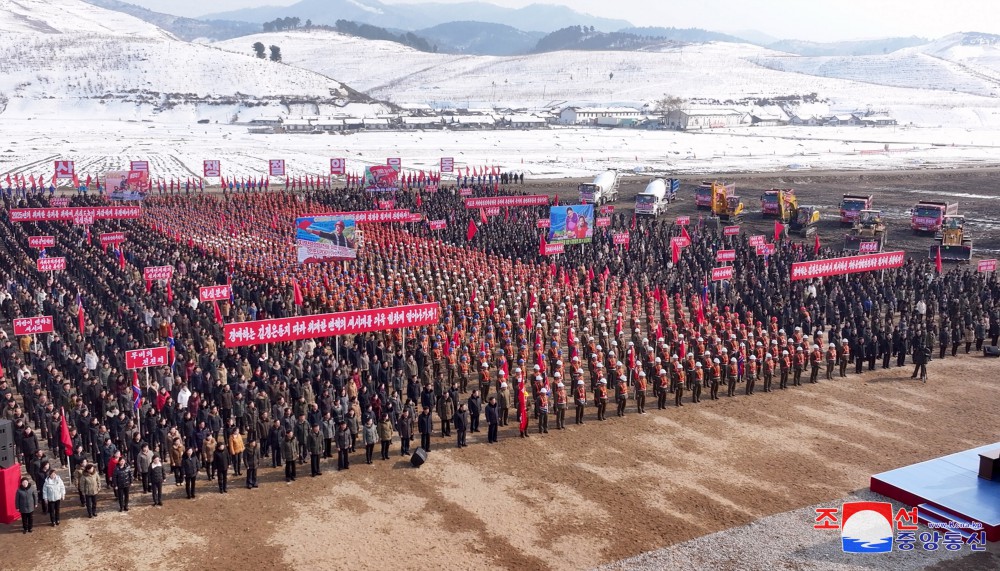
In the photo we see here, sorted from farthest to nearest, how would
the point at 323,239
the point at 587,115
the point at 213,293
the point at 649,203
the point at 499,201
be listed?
the point at 587,115
the point at 649,203
the point at 499,201
the point at 323,239
the point at 213,293

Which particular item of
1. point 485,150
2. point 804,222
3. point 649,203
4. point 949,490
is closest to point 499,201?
point 649,203

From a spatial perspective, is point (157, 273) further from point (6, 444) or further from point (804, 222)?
point (804, 222)

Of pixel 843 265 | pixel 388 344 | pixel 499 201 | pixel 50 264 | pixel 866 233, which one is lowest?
pixel 388 344

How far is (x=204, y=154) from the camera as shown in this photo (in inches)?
3036

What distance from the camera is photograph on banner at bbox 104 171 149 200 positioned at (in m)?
42.6

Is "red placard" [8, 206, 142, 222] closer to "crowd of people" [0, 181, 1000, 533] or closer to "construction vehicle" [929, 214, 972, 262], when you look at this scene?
"crowd of people" [0, 181, 1000, 533]

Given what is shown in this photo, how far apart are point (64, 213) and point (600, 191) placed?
97.3 feet


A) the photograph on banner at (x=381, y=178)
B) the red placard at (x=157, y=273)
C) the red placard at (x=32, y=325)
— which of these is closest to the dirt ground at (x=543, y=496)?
the red placard at (x=32, y=325)

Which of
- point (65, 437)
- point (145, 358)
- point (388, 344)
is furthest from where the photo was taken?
point (388, 344)

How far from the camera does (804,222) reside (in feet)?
142

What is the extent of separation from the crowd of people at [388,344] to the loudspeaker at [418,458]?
0.59 m

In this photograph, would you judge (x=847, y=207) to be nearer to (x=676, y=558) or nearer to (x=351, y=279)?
(x=351, y=279)

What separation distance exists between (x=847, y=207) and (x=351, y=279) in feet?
99.1

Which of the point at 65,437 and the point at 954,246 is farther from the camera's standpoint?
the point at 954,246
